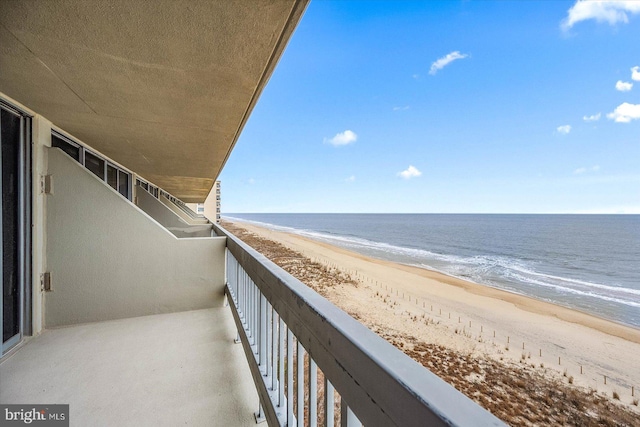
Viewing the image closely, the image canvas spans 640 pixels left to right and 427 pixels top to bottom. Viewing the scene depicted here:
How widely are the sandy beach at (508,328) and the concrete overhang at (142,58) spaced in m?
6.39

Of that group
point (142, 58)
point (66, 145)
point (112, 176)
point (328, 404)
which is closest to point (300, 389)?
point (328, 404)

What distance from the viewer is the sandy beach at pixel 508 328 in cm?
553

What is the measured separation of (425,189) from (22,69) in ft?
224

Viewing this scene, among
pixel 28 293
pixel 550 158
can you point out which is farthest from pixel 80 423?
pixel 550 158

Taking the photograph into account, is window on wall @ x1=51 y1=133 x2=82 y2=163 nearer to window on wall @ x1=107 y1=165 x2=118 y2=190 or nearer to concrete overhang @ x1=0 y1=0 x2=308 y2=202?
concrete overhang @ x1=0 y1=0 x2=308 y2=202

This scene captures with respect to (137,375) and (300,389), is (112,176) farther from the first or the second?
(300,389)

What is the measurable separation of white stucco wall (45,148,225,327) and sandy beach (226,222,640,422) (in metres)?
5.07

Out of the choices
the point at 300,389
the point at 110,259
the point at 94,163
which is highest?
the point at 94,163

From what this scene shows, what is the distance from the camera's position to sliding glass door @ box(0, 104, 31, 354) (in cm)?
206

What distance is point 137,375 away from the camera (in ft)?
6.30

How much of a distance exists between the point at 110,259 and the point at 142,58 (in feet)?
7.59

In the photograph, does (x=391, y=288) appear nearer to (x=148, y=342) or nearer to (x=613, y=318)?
(x=613, y=318)

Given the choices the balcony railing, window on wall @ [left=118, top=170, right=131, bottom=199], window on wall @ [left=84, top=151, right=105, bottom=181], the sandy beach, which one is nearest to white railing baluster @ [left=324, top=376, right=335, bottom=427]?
the balcony railing

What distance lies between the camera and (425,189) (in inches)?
2500
